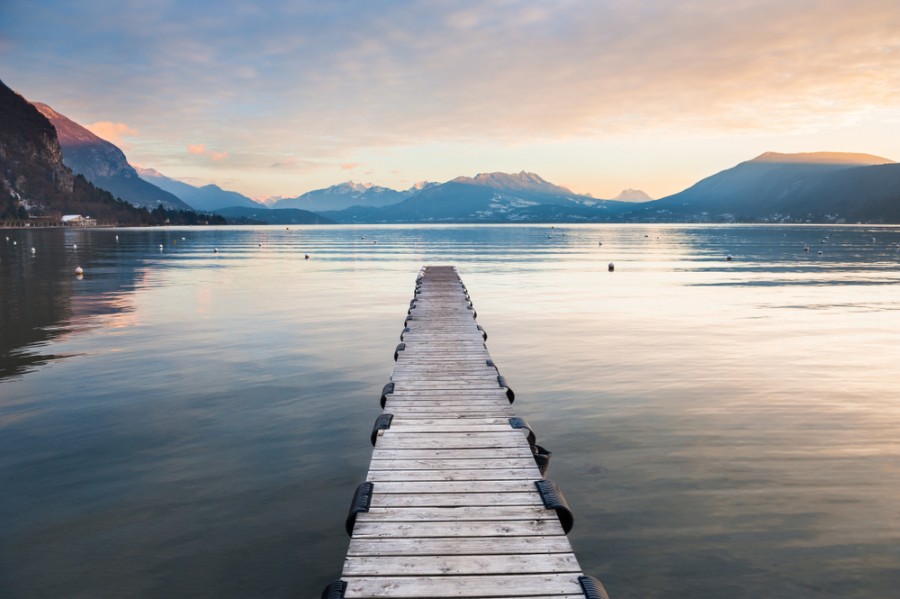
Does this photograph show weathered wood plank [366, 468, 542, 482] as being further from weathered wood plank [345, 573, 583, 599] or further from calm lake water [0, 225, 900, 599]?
weathered wood plank [345, 573, 583, 599]

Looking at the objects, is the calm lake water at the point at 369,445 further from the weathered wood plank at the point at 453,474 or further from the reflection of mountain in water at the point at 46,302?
the weathered wood plank at the point at 453,474

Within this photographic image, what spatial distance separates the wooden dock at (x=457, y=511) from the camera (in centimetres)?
673

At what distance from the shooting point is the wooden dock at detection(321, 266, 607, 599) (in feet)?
22.1

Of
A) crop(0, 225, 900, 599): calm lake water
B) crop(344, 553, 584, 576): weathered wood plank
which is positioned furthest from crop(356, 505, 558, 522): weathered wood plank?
crop(0, 225, 900, 599): calm lake water

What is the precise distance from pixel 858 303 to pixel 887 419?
83.1 ft

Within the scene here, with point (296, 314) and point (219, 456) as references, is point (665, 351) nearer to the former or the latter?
point (219, 456)

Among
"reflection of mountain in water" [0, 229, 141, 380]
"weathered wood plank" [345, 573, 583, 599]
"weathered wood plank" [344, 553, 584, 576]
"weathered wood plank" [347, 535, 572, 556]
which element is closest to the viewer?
"weathered wood plank" [345, 573, 583, 599]

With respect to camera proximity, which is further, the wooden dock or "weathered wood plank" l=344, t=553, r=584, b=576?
"weathered wood plank" l=344, t=553, r=584, b=576

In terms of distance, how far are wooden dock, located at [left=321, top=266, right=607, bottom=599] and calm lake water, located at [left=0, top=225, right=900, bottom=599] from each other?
137 cm

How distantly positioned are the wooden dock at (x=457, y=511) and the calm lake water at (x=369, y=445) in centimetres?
137

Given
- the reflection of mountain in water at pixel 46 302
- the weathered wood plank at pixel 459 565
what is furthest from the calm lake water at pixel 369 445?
the weathered wood plank at pixel 459 565

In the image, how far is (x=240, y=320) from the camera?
1252 inches

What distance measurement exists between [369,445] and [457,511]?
19.1 feet

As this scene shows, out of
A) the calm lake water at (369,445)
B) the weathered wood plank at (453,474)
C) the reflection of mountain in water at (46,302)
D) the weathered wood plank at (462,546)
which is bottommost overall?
the calm lake water at (369,445)
